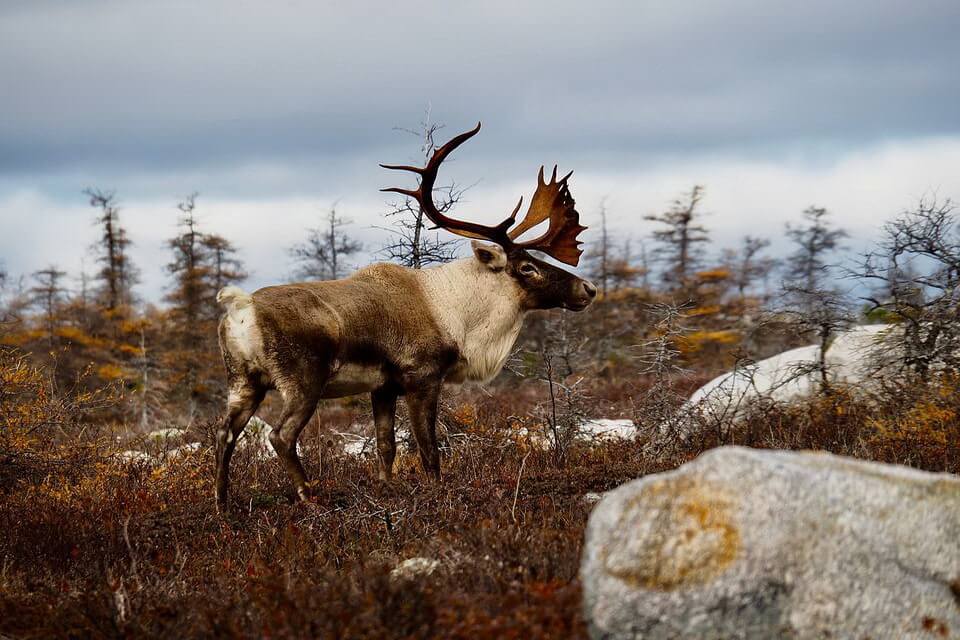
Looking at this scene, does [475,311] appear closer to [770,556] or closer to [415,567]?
[415,567]

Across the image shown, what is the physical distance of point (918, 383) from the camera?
8781mm

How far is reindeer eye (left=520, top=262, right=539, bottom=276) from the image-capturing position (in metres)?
8.21

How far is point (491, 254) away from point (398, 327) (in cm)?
130

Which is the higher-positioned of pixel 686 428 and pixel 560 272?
pixel 560 272

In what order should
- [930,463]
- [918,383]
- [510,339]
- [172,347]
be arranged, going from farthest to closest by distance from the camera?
[172,347] < [918,383] < [510,339] < [930,463]

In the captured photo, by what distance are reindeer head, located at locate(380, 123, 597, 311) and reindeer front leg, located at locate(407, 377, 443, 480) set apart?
4.56ft

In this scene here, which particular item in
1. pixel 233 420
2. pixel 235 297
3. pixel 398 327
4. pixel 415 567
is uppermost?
pixel 235 297

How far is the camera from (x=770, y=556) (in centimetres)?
304

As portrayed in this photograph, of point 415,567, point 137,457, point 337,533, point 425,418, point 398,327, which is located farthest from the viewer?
point 137,457

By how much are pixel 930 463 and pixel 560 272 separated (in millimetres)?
3438

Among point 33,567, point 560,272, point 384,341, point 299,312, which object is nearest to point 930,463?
point 560,272

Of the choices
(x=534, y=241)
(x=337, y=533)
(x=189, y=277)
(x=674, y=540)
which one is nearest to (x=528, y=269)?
(x=534, y=241)

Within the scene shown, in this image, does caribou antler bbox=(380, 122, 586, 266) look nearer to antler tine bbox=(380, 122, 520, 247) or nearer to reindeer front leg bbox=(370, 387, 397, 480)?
antler tine bbox=(380, 122, 520, 247)

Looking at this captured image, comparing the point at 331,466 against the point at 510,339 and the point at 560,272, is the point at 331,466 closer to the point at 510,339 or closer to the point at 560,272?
the point at 510,339
